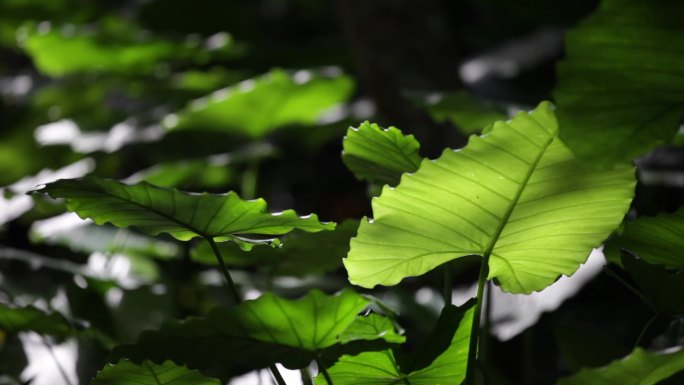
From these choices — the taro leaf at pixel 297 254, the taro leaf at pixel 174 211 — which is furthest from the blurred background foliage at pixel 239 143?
the taro leaf at pixel 174 211

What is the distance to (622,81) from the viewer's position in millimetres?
512

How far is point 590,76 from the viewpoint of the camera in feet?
1.65

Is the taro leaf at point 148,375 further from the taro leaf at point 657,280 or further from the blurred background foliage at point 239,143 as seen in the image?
the taro leaf at point 657,280

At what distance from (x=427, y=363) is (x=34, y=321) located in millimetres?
335

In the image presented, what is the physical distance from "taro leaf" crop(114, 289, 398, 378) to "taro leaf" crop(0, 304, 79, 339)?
148 millimetres

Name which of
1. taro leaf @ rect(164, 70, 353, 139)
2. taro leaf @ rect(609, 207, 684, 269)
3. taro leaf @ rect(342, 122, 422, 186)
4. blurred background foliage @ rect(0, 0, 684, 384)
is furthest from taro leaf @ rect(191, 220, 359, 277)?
taro leaf @ rect(164, 70, 353, 139)

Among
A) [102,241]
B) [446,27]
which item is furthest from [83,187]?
[446,27]

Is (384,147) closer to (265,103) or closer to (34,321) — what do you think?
(34,321)

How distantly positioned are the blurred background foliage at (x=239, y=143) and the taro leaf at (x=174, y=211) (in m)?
0.13

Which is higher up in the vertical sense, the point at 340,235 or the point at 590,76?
the point at 590,76

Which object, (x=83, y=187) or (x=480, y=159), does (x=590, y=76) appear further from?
(x=83, y=187)

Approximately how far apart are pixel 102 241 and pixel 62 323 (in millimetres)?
886

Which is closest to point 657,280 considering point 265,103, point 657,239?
point 657,239

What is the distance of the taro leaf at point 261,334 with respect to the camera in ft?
1.69
